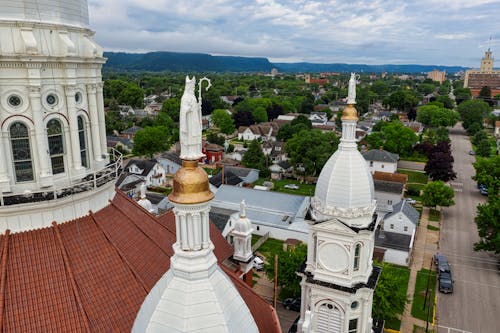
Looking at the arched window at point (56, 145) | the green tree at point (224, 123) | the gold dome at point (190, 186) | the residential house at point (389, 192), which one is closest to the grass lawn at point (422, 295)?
the residential house at point (389, 192)

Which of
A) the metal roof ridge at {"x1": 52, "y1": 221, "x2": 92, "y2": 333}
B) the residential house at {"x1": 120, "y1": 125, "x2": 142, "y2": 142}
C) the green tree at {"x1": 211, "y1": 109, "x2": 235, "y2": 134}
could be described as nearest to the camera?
the metal roof ridge at {"x1": 52, "y1": 221, "x2": 92, "y2": 333}

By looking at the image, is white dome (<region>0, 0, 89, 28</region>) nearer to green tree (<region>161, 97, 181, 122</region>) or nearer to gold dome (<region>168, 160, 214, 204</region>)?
gold dome (<region>168, 160, 214, 204</region>)

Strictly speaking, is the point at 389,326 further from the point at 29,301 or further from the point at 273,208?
the point at 29,301

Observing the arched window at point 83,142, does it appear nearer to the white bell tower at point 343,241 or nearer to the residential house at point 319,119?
the white bell tower at point 343,241

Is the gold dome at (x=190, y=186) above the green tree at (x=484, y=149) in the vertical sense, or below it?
above

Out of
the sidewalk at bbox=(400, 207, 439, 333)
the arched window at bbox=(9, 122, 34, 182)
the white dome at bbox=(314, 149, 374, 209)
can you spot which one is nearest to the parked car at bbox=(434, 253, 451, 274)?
the sidewalk at bbox=(400, 207, 439, 333)

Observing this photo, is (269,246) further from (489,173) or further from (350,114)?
(489,173)
